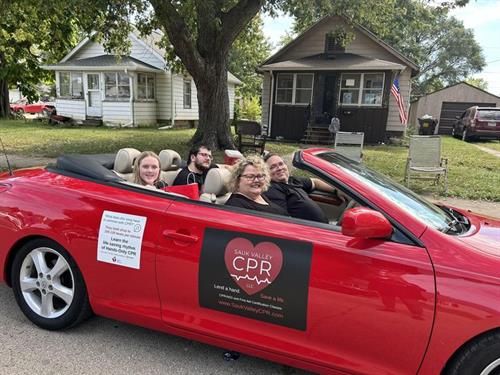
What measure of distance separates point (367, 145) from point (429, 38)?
128 feet

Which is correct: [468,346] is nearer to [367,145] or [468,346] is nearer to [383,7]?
[383,7]

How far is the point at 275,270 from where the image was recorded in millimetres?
2248

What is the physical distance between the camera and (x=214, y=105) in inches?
486

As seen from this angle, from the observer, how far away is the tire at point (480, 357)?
1.88 metres

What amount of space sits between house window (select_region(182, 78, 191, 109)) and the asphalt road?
22.6 m

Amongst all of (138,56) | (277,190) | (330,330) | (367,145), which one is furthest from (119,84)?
(330,330)

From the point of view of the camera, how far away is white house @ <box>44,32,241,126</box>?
21.6 meters

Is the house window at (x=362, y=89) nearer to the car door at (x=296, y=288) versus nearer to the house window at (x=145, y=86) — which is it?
the house window at (x=145, y=86)

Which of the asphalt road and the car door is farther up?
the car door

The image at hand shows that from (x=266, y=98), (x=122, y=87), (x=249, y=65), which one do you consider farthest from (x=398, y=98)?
(x=249, y=65)

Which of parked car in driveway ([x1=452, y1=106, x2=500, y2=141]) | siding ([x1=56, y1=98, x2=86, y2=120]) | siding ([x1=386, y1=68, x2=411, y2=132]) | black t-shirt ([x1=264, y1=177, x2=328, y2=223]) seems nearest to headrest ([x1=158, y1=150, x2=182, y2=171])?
black t-shirt ([x1=264, y1=177, x2=328, y2=223])

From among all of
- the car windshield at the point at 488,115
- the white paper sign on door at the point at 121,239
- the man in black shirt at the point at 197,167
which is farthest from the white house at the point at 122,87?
the white paper sign on door at the point at 121,239

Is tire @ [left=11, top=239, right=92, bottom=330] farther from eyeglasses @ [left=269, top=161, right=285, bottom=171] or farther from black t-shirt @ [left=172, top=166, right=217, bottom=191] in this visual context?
eyeglasses @ [left=269, top=161, right=285, bottom=171]

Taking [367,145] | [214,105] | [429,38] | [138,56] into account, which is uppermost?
[429,38]
